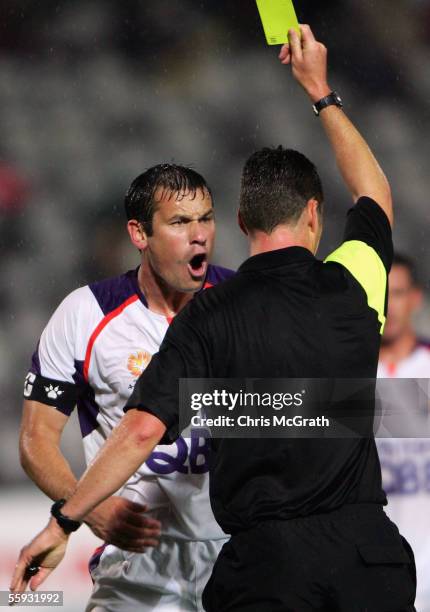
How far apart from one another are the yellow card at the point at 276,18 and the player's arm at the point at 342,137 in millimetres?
49

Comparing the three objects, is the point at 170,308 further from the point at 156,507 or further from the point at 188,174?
the point at 156,507

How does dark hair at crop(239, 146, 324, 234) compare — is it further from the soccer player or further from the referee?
the soccer player

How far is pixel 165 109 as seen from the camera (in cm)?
491

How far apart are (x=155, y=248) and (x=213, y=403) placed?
85 centimetres

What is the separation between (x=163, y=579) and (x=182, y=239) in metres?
0.96

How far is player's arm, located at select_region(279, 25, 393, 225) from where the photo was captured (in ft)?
7.19

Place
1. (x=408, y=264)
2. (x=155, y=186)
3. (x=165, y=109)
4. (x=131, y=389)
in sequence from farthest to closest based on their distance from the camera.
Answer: (x=165, y=109)
(x=408, y=264)
(x=155, y=186)
(x=131, y=389)

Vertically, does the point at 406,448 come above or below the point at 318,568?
above

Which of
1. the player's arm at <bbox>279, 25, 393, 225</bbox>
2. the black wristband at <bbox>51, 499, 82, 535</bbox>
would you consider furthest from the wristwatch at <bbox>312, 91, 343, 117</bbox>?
the black wristband at <bbox>51, 499, 82, 535</bbox>

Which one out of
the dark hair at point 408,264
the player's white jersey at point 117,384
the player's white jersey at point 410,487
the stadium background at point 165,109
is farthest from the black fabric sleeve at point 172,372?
the stadium background at point 165,109

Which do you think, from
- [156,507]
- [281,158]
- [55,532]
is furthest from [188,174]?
[55,532]

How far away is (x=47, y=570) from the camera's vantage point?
80.0 inches

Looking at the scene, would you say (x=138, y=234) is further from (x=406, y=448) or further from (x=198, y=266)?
(x=406, y=448)

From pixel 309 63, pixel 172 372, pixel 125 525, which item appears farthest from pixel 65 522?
pixel 309 63
